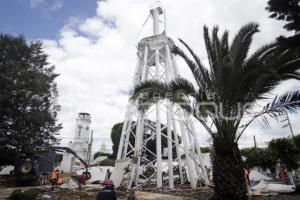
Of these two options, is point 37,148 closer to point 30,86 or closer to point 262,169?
point 30,86

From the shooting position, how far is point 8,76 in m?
24.4

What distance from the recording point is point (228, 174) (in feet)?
27.8

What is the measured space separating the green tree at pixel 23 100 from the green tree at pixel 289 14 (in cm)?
2190

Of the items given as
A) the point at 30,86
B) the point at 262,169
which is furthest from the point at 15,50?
the point at 262,169

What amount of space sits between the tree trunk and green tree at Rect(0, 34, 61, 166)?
20.6 m

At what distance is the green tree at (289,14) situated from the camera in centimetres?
1010

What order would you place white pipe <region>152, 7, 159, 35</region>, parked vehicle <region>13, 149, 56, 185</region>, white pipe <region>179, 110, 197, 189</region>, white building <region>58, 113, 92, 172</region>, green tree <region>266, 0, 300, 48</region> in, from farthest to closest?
white building <region>58, 113, 92, 172</region> < parked vehicle <region>13, 149, 56, 185</region> < white pipe <region>152, 7, 159, 35</region> < white pipe <region>179, 110, 197, 189</region> < green tree <region>266, 0, 300, 48</region>

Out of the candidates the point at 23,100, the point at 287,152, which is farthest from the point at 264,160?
the point at 23,100

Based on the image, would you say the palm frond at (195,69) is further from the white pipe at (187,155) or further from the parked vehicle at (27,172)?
the parked vehicle at (27,172)

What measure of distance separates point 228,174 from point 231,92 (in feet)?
8.97

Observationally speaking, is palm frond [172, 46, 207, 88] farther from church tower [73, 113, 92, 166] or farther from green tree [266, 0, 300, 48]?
church tower [73, 113, 92, 166]

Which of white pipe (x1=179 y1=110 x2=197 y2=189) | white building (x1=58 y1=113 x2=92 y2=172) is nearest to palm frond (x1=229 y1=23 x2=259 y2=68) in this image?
white pipe (x1=179 y1=110 x2=197 y2=189)

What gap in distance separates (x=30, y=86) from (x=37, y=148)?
6.14 m

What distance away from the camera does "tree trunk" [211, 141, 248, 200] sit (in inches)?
330
